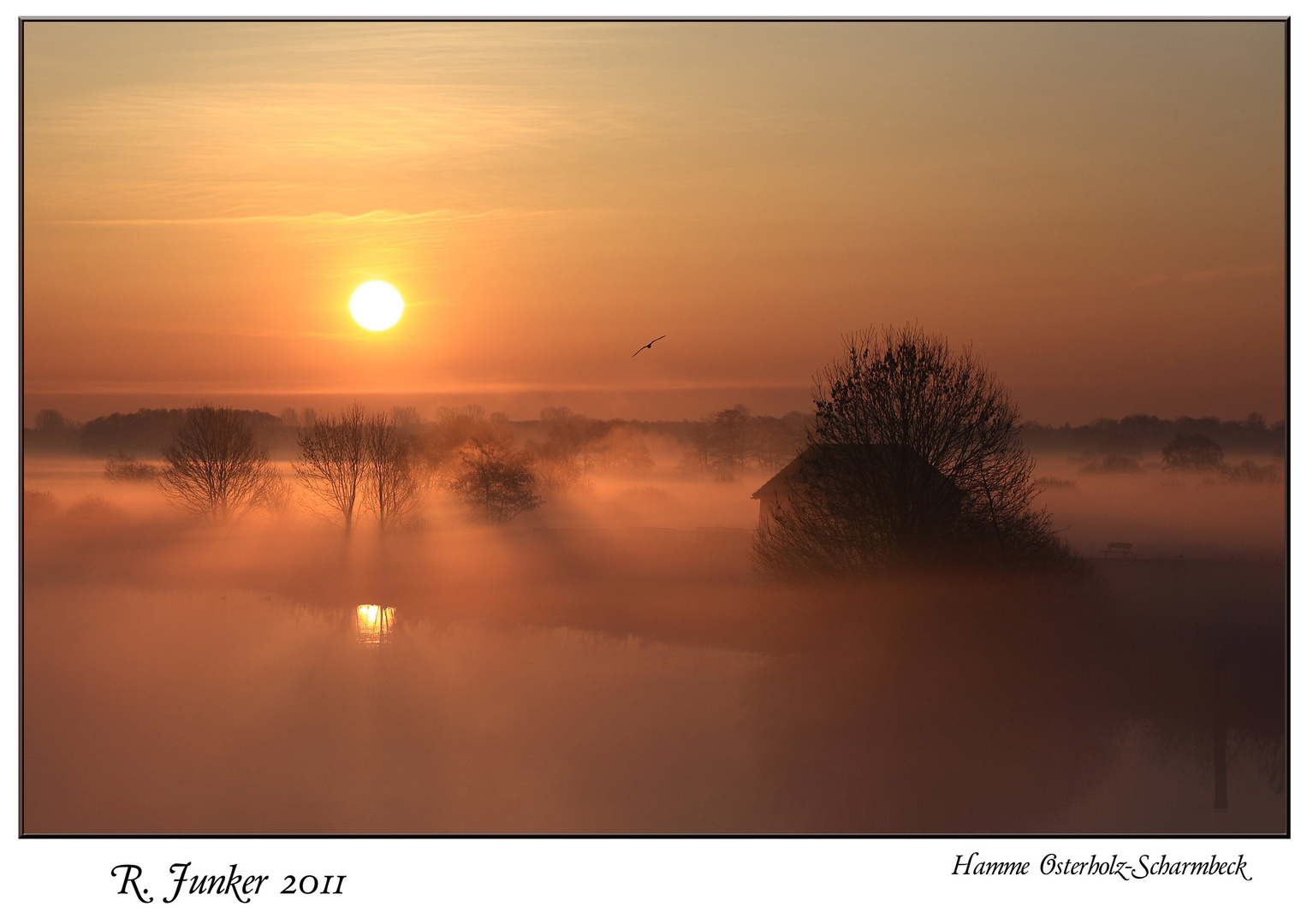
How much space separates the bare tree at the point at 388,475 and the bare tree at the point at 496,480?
4.26 m

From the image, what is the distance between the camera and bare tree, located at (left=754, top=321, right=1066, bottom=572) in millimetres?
29172

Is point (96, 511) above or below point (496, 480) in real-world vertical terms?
below

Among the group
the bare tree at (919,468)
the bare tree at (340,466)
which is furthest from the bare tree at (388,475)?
the bare tree at (919,468)

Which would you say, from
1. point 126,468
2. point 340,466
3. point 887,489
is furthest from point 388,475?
point 887,489

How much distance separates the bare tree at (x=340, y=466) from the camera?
60.8 meters

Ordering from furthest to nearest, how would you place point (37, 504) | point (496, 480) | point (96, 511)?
point (496, 480) → point (96, 511) → point (37, 504)

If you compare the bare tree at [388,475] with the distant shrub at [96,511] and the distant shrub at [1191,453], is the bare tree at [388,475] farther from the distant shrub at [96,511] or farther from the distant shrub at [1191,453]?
the distant shrub at [1191,453]

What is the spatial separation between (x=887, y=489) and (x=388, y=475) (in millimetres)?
44533

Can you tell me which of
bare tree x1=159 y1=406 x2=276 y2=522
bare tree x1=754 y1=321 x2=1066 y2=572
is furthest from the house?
bare tree x1=159 y1=406 x2=276 y2=522

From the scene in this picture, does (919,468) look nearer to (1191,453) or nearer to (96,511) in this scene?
(1191,453)

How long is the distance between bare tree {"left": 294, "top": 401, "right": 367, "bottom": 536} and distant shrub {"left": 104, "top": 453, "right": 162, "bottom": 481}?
2314 centimetres

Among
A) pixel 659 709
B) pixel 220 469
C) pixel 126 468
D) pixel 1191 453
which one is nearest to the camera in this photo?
pixel 1191 453

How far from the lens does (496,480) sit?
69688 mm
